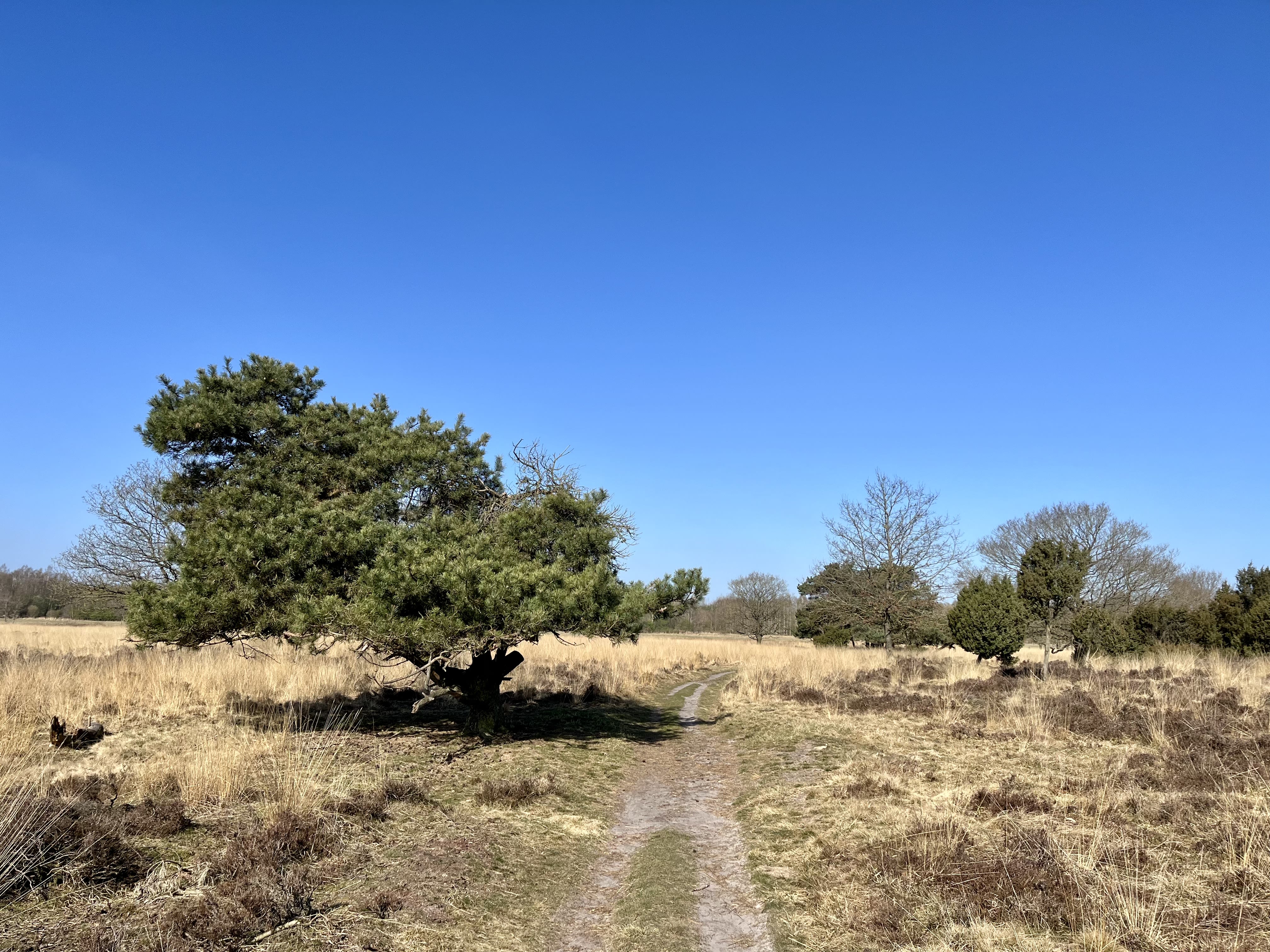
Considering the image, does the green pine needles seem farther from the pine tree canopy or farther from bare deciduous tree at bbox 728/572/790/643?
bare deciduous tree at bbox 728/572/790/643

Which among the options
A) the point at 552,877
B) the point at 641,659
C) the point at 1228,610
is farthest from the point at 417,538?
the point at 1228,610

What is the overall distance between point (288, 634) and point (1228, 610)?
29.9 meters

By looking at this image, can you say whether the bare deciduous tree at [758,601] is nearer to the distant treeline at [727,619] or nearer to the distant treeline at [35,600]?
the distant treeline at [727,619]

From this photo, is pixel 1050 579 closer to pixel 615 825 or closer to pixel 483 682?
pixel 483 682

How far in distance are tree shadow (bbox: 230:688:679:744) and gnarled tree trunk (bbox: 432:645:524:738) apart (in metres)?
0.36

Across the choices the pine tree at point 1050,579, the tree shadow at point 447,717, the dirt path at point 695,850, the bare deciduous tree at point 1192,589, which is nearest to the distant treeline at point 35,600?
the tree shadow at point 447,717

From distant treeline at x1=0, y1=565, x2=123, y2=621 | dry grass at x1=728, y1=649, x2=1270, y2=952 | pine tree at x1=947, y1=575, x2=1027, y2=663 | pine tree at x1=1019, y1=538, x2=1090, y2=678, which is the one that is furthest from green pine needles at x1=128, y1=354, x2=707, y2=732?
distant treeline at x1=0, y1=565, x2=123, y2=621

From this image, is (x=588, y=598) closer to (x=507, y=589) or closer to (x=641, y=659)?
(x=507, y=589)

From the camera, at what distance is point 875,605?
89.5 ft

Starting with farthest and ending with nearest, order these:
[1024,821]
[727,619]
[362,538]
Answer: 1. [727,619]
2. [362,538]
3. [1024,821]

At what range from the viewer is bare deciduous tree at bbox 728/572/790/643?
5322 centimetres

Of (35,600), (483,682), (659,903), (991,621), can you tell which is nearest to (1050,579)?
(991,621)

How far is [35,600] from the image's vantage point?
204 ft

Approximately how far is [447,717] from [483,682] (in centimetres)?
272
